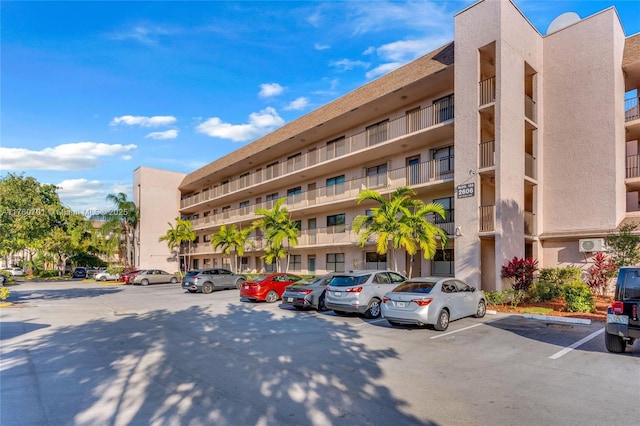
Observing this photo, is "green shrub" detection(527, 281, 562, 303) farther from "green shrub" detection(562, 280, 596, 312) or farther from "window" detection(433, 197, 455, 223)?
"window" detection(433, 197, 455, 223)

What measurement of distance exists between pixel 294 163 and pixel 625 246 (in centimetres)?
2219

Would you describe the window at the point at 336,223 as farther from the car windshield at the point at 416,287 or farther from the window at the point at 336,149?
the car windshield at the point at 416,287

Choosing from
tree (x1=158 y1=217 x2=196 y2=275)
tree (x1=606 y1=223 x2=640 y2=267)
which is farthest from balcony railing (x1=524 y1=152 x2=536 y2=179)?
tree (x1=158 y1=217 x2=196 y2=275)

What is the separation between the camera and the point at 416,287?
1142 cm

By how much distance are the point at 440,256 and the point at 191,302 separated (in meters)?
13.2

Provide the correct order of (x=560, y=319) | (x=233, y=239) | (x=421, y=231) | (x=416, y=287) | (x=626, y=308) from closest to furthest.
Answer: (x=626, y=308) < (x=416, y=287) < (x=560, y=319) < (x=421, y=231) < (x=233, y=239)

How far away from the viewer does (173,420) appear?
504 centimetres

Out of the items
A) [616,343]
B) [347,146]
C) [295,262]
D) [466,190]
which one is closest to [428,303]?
[616,343]

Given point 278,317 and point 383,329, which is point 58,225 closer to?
point 278,317

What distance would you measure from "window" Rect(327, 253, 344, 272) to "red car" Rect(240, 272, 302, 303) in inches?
339

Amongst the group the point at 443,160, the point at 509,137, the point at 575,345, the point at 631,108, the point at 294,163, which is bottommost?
the point at 575,345

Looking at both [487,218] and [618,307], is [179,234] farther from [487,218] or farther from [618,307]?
[618,307]

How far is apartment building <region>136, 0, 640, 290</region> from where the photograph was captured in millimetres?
17406

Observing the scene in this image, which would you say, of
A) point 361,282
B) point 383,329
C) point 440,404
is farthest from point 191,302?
point 440,404
